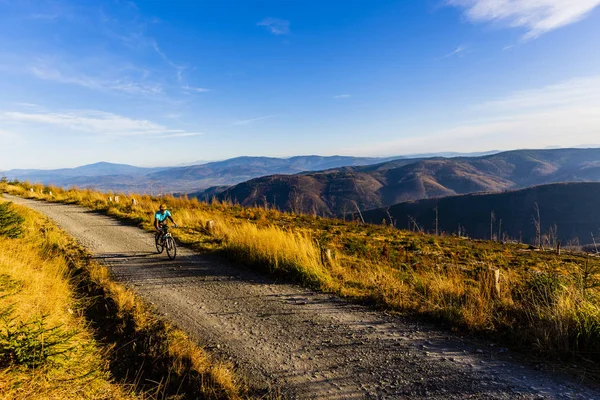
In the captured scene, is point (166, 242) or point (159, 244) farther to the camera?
point (159, 244)

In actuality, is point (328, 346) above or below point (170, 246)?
below

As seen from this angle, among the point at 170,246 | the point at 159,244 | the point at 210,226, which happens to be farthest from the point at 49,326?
the point at 210,226

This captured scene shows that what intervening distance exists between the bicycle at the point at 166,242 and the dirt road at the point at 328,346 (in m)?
1.65

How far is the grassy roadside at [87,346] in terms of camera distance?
2.88 m

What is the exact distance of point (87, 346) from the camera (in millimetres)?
3805

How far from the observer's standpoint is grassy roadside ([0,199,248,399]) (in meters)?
2.88

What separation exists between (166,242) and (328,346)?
6604mm

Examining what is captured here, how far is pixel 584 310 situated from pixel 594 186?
609 ft

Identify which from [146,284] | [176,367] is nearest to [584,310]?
[176,367]

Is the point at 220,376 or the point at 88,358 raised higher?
the point at 88,358

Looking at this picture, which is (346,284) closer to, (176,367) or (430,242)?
(176,367)

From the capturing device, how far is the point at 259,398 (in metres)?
3.24

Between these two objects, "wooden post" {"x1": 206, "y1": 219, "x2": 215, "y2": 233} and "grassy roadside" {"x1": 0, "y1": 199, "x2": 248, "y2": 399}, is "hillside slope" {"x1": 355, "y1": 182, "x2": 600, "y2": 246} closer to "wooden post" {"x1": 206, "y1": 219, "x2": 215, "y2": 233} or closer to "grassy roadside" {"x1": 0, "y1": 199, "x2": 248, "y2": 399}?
"wooden post" {"x1": 206, "y1": 219, "x2": 215, "y2": 233}

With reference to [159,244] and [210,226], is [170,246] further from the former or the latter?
[210,226]
